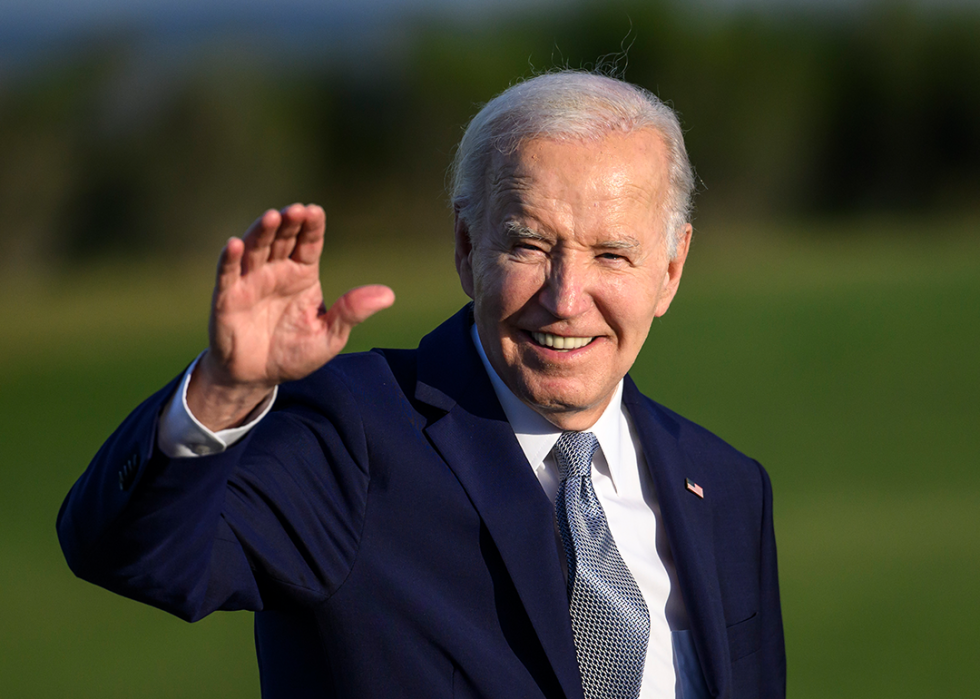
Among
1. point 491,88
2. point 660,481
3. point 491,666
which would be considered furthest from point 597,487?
point 491,88

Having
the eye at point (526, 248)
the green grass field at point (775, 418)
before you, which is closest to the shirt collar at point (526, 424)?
the eye at point (526, 248)

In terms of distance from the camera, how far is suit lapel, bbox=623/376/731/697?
231 centimetres

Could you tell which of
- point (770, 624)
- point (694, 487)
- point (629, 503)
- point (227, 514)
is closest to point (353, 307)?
point (227, 514)

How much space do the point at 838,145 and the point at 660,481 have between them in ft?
77.2

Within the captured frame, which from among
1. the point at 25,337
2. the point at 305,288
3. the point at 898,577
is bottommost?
the point at 25,337

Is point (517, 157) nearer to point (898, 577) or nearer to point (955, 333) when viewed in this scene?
point (898, 577)

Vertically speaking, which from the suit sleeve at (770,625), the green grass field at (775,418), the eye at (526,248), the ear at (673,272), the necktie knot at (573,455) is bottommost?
the green grass field at (775,418)

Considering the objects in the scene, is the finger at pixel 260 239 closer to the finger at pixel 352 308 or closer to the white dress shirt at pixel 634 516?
the finger at pixel 352 308

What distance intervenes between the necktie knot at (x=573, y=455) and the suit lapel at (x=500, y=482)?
14 centimetres

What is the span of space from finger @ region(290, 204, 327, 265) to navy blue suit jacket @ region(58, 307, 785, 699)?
0.29m

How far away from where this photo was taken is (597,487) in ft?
7.87

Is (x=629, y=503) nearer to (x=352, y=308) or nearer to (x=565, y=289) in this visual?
A: (x=565, y=289)

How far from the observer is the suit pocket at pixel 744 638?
8.08 feet

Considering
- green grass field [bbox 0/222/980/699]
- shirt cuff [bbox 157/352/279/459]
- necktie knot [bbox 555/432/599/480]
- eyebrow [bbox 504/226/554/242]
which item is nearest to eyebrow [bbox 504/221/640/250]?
eyebrow [bbox 504/226/554/242]
